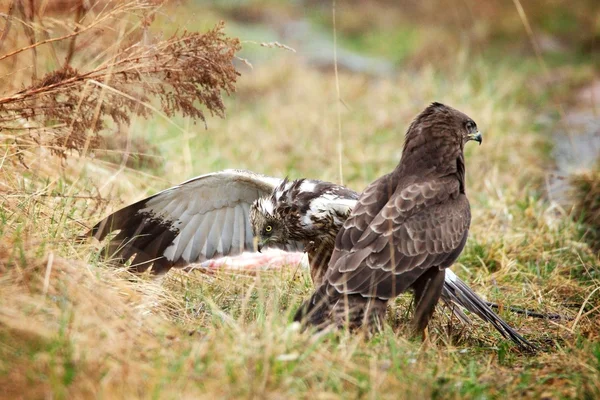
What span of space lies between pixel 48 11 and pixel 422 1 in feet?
39.4

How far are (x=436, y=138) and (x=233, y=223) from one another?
156 centimetres

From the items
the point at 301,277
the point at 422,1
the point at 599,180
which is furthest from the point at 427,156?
the point at 422,1

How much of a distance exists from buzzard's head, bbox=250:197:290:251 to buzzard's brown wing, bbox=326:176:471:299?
667 millimetres

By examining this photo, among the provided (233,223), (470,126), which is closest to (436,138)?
(470,126)

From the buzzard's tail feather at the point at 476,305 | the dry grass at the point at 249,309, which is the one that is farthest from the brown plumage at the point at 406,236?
the buzzard's tail feather at the point at 476,305

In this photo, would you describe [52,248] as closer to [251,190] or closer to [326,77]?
[251,190]

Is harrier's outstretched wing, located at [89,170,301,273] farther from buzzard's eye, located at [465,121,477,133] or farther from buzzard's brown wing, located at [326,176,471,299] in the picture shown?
buzzard's eye, located at [465,121,477,133]

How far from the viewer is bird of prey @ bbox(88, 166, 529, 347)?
4.54m

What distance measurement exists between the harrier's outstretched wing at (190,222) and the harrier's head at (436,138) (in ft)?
3.14

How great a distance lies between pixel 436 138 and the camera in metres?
4.38

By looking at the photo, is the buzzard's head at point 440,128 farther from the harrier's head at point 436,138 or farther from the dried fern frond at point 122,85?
the dried fern frond at point 122,85

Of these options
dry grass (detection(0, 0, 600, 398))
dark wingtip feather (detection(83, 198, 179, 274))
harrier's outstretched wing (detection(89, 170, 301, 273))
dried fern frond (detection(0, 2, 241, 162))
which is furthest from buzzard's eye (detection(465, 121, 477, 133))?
dark wingtip feather (detection(83, 198, 179, 274))

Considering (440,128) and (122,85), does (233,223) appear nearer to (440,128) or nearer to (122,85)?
(122,85)

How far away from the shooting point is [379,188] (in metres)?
4.30
